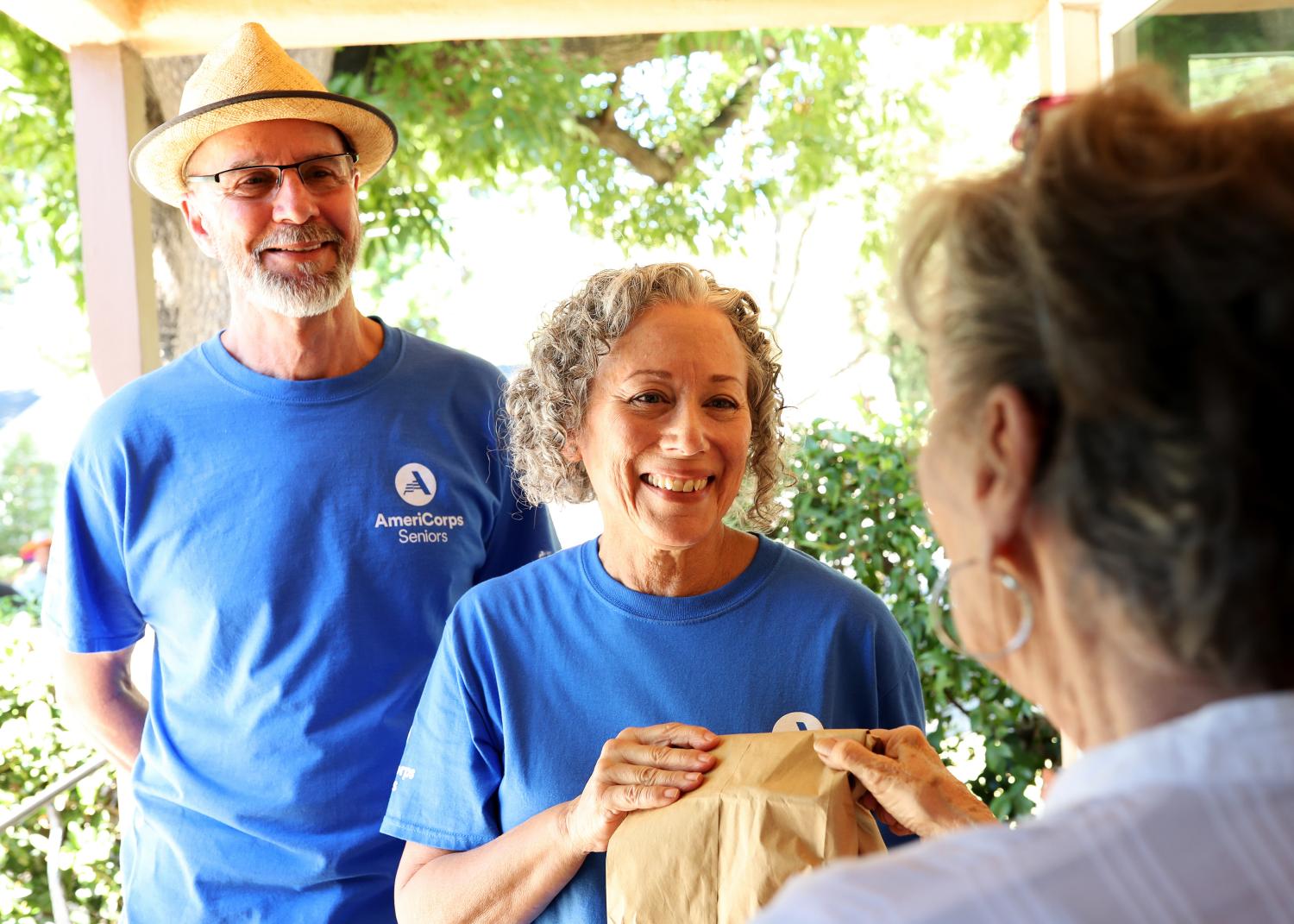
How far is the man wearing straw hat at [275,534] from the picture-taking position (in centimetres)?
236

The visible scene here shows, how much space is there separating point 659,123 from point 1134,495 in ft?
26.5

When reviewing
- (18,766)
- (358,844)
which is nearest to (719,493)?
(358,844)

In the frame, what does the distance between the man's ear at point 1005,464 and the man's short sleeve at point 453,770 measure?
1.17 m

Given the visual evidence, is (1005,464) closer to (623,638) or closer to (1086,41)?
(623,638)

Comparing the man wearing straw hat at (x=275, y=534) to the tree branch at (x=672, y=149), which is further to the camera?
the tree branch at (x=672, y=149)

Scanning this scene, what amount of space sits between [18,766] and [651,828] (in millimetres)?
4064

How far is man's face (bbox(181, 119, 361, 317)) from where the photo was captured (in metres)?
2.52

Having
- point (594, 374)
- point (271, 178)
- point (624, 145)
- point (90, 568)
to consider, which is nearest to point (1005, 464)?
point (594, 374)

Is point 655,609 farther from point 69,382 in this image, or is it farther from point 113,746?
point 69,382

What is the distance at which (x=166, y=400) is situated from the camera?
2.53 m

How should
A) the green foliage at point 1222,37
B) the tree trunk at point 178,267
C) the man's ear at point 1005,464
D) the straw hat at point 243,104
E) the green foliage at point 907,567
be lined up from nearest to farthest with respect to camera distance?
the man's ear at point 1005,464 < the green foliage at point 1222,37 < the straw hat at point 243,104 < the green foliage at point 907,567 < the tree trunk at point 178,267

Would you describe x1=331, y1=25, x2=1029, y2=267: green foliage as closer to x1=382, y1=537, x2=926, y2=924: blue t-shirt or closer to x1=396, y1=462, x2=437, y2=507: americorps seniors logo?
x1=396, y1=462, x2=437, y2=507: americorps seniors logo

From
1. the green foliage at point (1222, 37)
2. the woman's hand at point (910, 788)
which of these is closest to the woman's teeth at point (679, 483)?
the woman's hand at point (910, 788)

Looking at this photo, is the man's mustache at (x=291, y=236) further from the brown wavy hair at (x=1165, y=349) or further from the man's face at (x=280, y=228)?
the brown wavy hair at (x=1165, y=349)
